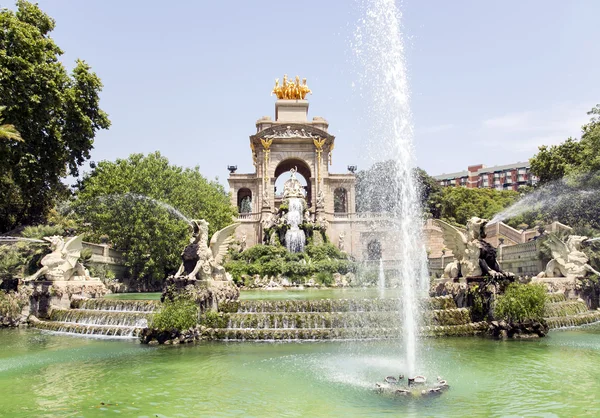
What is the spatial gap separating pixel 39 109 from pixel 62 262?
7701 mm

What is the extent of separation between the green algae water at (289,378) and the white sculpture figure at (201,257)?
9.41 ft

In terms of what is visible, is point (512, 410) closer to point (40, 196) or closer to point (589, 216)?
point (589, 216)

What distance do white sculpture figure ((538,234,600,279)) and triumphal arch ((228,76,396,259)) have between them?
32314 millimetres

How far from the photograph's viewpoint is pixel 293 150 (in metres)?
58.7

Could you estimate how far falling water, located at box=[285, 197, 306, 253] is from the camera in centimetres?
4588

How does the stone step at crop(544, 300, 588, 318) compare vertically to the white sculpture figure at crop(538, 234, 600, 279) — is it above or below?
below

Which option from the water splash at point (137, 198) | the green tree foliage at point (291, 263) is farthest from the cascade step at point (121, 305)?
the green tree foliage at point (291, 263)

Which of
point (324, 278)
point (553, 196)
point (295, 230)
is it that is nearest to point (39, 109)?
point (324, 278)

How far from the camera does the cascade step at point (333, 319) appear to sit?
1590cm

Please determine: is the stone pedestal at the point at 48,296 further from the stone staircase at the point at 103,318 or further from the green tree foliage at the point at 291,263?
the green tree foliage at the point at 291,263

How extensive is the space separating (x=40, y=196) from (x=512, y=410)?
2862cm

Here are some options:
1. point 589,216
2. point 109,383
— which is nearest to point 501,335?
point 109,383

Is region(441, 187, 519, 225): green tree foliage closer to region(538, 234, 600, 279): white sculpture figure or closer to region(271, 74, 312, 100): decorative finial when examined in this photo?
region(271, 74, 312, 100): decorative finial

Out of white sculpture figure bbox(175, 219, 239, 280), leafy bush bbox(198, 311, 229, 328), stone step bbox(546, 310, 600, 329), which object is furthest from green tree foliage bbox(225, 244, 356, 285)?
stone step bbox(546, 310, 600, 329)
